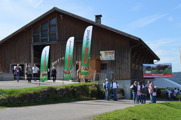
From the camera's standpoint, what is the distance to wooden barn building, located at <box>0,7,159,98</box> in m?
22.1

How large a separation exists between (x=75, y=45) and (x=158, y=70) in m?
9.34

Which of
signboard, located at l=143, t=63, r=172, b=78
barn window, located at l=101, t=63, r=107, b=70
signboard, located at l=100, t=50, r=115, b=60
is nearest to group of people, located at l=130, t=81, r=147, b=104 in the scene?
signboard, located at l=143, t=63, r=172, b=78

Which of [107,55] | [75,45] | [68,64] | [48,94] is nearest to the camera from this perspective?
[48,94]

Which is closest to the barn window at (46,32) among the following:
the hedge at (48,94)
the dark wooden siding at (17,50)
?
the dark wooden siding at (17,50)

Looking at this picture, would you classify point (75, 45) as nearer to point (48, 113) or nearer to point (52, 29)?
point (52, 29)

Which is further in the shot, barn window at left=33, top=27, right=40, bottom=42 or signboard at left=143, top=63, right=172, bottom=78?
barn window at left=33, top=27, right=40, bottom=42

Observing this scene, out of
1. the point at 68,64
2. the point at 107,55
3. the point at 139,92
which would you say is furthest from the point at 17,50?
the point at 139,92

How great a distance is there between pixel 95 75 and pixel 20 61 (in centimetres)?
1053

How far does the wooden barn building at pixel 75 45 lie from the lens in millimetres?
22094

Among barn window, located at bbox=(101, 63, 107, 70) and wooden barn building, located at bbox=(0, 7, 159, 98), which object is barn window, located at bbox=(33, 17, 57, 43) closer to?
wooden barn building, located at bbox=(0, 7, 159, 98)

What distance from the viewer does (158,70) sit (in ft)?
68.5

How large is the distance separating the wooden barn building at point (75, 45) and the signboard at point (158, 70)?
66.5 inches

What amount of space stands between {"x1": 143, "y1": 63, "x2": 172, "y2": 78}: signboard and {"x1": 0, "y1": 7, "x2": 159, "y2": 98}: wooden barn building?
1.69m

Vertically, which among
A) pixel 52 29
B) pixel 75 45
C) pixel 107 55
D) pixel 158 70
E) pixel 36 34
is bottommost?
pixel 158 70
